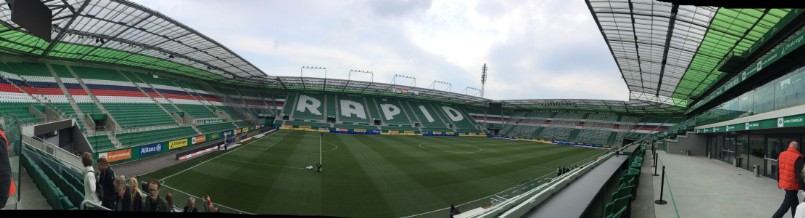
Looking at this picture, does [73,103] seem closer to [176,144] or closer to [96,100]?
[96,100]

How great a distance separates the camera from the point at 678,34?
56.3ft

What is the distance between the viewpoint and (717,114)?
1898cm

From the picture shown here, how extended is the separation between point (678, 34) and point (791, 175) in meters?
15.3

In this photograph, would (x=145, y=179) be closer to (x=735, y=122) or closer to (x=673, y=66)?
(x=735, y=122)

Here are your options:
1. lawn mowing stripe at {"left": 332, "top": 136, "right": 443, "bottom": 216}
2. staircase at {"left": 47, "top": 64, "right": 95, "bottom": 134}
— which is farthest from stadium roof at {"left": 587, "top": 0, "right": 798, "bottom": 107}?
staircase at {"left": 47, "top": 64, "right": 95, "bottom": 134}

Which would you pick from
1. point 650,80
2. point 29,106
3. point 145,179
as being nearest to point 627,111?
point 650,80

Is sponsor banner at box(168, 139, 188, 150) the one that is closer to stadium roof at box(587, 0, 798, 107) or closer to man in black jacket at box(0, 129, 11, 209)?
man in black jacket at box(0, 129, 11, 209)

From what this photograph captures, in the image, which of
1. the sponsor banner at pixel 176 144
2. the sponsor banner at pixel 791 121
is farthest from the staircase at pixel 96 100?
the sponsor banner at pixel 791 121

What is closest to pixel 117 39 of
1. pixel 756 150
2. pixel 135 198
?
pixel 135 198

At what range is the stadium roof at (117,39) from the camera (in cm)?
1683

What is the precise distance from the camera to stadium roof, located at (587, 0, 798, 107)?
14.0m

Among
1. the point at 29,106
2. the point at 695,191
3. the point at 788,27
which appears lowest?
the point at 695,191

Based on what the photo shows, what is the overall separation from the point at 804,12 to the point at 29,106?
38.1m

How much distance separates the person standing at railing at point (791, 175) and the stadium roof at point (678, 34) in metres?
5.34
